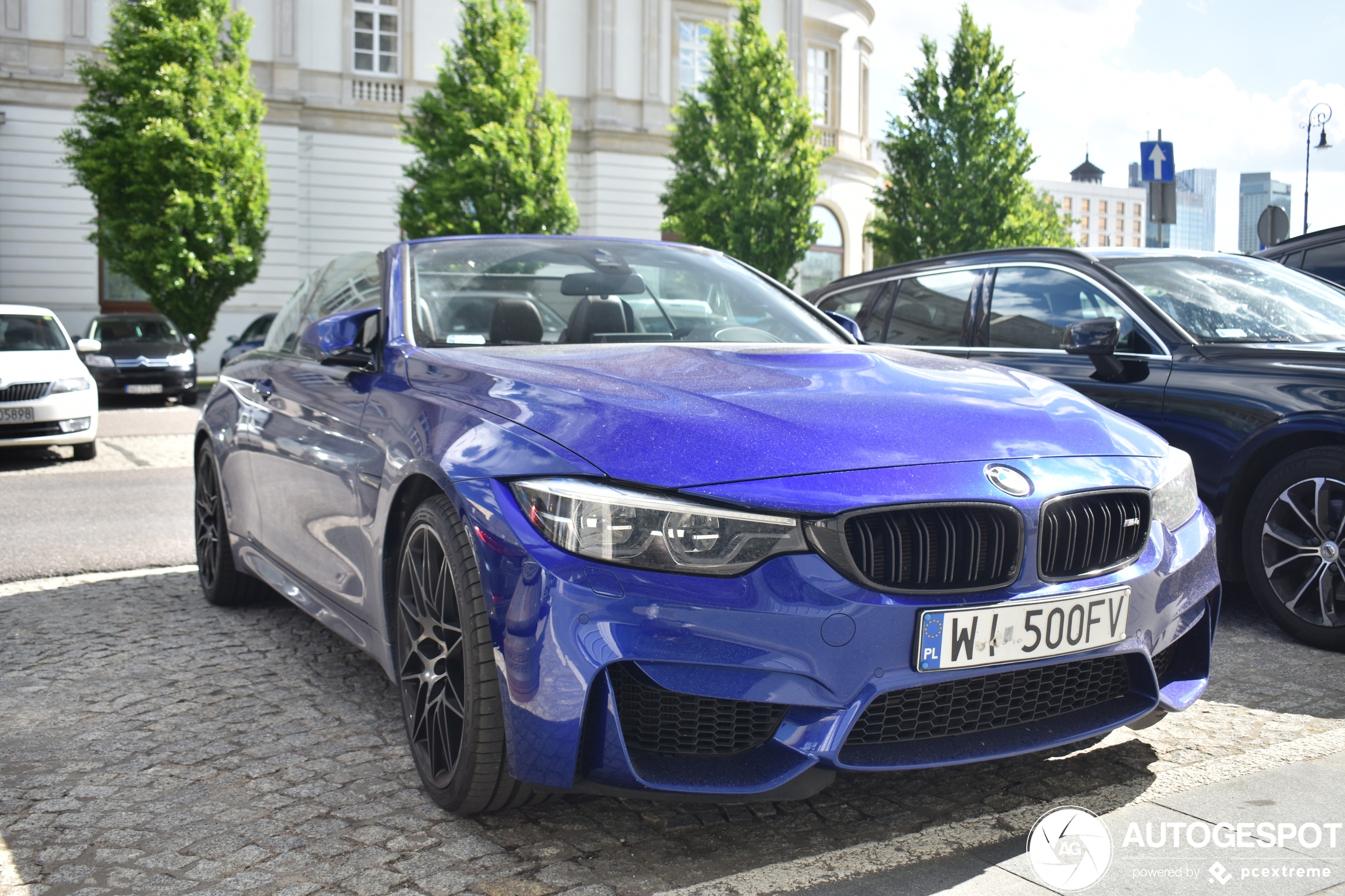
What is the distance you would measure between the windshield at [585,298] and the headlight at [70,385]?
29.1ft

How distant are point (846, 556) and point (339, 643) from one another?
2.76 meters

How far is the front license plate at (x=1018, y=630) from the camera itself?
2.37 metres

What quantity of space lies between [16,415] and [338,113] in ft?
63.5

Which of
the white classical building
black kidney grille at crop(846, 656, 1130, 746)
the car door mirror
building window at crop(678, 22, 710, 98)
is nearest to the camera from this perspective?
black kidney grille at crop(846, 656, 1130, 746)

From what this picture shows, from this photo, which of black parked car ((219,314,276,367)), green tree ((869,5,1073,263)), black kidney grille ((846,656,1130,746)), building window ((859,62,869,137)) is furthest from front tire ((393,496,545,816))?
building window ((859,62,869,137))

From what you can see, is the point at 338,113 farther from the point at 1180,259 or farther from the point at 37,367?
the point at 1180,259

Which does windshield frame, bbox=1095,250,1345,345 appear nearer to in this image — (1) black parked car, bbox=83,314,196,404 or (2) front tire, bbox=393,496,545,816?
(2) front tire, bbox=393,496,545,816

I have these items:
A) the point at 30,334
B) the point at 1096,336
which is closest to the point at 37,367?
the point at 30,334

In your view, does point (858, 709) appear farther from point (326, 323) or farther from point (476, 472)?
point (326, 323)

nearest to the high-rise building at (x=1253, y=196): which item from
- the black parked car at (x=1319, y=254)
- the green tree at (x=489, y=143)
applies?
the green tree at (x=489, y=143)

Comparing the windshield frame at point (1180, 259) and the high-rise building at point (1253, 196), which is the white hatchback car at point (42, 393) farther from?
the high-rise building at point (1253, 196)

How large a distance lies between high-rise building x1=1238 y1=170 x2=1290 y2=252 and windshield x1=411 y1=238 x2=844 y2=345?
148 feet

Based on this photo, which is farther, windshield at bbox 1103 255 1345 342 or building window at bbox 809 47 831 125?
building window at bbox 809 47 831 125

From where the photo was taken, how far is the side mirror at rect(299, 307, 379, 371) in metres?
3.59
